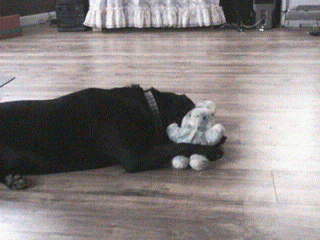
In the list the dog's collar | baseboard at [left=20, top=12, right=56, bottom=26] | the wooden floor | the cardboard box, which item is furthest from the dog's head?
baseboard at [left=20, top=12, right=56, bottom=26]

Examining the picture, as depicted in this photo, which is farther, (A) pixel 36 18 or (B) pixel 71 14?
(A) pixel 36 18

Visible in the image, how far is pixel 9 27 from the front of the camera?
439 cm

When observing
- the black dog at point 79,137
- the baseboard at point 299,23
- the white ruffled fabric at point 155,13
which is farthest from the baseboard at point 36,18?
the black dog at point 79,137

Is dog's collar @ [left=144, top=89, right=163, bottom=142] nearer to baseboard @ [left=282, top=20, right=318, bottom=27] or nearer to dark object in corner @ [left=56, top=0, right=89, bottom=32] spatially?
baseboard @ [left=282, top=20, right=318, bottom=27]

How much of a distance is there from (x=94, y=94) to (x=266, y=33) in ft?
10.6

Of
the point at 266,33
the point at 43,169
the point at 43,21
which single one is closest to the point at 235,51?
the point at 266,33

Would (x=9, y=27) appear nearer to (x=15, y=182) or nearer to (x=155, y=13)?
(x=155, y=13)

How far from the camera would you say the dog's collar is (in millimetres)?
1256

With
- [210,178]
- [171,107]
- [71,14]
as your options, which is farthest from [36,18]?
[210,178]

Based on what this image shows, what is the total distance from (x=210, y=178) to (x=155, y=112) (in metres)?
0.28

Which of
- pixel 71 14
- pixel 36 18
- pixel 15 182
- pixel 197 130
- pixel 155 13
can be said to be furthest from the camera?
pixel 36 18

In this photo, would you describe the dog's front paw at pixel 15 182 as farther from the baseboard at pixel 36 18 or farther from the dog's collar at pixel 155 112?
the baseboard at pixel 36 18

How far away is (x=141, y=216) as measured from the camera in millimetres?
973

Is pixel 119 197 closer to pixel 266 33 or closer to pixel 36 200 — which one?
pixel 36 200
